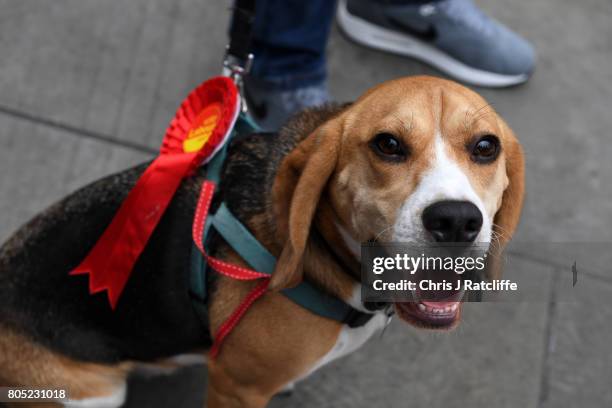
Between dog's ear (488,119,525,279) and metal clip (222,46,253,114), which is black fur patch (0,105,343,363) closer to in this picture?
metal clip (222,46,253,114)

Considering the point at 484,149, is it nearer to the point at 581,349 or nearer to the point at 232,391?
the point at 232,391

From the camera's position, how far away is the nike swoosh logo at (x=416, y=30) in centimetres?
448

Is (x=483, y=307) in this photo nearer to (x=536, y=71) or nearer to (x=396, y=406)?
(x=396, y=406)

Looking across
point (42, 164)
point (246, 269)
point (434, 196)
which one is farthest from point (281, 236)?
point (42, 164)

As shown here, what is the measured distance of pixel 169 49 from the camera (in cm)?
435

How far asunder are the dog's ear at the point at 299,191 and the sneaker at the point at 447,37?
7.80 ft

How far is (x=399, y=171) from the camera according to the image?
2.15 meters

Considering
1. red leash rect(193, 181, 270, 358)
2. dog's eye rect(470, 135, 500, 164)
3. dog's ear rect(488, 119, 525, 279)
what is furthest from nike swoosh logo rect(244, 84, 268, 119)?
dog's eye rect(470, 135, 500, 164)

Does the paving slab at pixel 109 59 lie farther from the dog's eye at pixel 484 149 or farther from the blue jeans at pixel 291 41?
the dog's eye at pixel 484 149

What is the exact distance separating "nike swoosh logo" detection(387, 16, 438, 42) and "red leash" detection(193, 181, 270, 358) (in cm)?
241

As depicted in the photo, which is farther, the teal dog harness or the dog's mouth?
the teal dog harness

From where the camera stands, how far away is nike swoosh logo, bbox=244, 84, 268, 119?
4.12m

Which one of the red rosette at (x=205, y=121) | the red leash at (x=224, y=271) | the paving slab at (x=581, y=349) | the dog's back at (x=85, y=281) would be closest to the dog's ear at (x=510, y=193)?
the red leash at (x=224, y=271)

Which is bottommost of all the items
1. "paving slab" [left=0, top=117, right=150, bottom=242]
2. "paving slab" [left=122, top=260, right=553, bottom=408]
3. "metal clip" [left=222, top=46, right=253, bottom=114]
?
"paving slab" [left=122, top=260, right=553, bottom=408]
